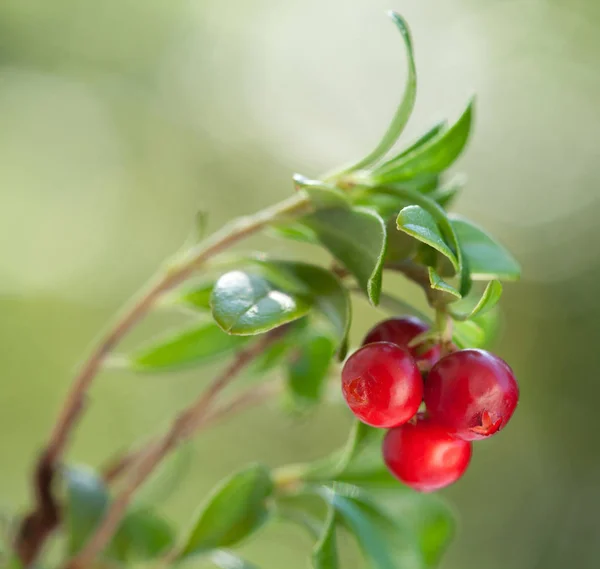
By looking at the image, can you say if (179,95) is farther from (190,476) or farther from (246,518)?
(246,518)

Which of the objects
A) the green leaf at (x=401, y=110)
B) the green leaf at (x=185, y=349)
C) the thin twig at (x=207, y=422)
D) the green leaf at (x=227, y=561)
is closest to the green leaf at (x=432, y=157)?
the green leaf at (x=401, y=110)

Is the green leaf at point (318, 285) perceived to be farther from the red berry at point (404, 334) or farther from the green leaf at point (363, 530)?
the green leaf at point (363, 530)

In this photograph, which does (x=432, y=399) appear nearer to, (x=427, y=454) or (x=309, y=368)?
(x=427, y=454)

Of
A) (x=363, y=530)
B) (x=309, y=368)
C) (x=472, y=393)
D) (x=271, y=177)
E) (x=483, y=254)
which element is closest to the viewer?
(x=472, y=393)

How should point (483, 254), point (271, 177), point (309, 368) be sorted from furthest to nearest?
point (271, 177) → point (309, 368) → point (483, 254)

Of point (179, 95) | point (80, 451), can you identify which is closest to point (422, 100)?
point (179, 95)

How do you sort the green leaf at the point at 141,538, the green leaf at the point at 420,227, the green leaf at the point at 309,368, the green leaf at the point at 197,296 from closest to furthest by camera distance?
the green leaf at the point at 420,227 < the green leaf at the point at 197,296 < the green leaf at the point at 309,368 < the green leaf at the point at 141,538

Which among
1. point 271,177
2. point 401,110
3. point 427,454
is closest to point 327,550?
point 427,454
